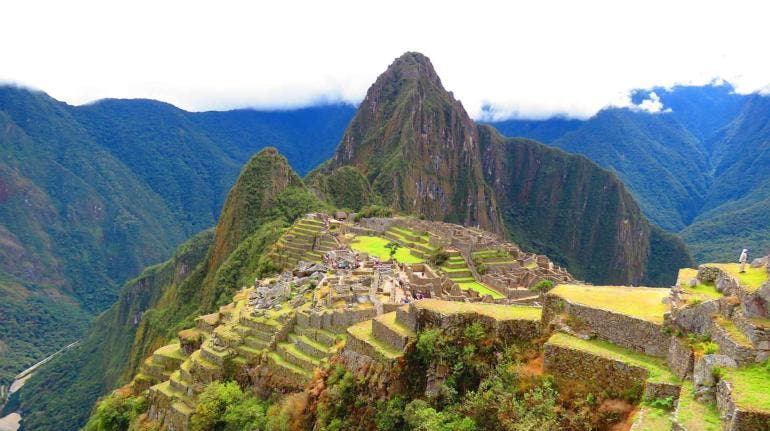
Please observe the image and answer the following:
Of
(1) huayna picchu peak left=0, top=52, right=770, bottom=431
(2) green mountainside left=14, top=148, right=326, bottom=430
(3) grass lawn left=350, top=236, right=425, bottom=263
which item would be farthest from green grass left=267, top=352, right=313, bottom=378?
(2) green mountainside left=14, top=148, right=326, bottom=430

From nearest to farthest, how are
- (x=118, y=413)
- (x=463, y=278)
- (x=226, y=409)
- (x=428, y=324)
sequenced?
(x=428, y=324) < (x=226, y=409) < (x=118, y=413) < (x=463, y=278)

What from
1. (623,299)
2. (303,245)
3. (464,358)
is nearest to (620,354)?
(623,299)

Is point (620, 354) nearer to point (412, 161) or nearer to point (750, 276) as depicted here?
point (750, 276)

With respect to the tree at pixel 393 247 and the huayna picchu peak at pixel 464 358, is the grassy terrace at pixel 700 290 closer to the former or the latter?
the huayna picchu peak at pixel 464 358

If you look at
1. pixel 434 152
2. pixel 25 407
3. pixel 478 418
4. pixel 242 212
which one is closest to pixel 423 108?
pixel 434 152

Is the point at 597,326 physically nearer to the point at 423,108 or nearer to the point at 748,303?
the point at 748,303

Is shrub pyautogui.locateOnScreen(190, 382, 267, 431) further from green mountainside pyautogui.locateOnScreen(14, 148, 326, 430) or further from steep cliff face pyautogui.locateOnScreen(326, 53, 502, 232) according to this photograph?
steep cliff face pyautogui.locateOnScreen(326, 53, 502, 232)

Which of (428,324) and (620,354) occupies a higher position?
(620,354)
